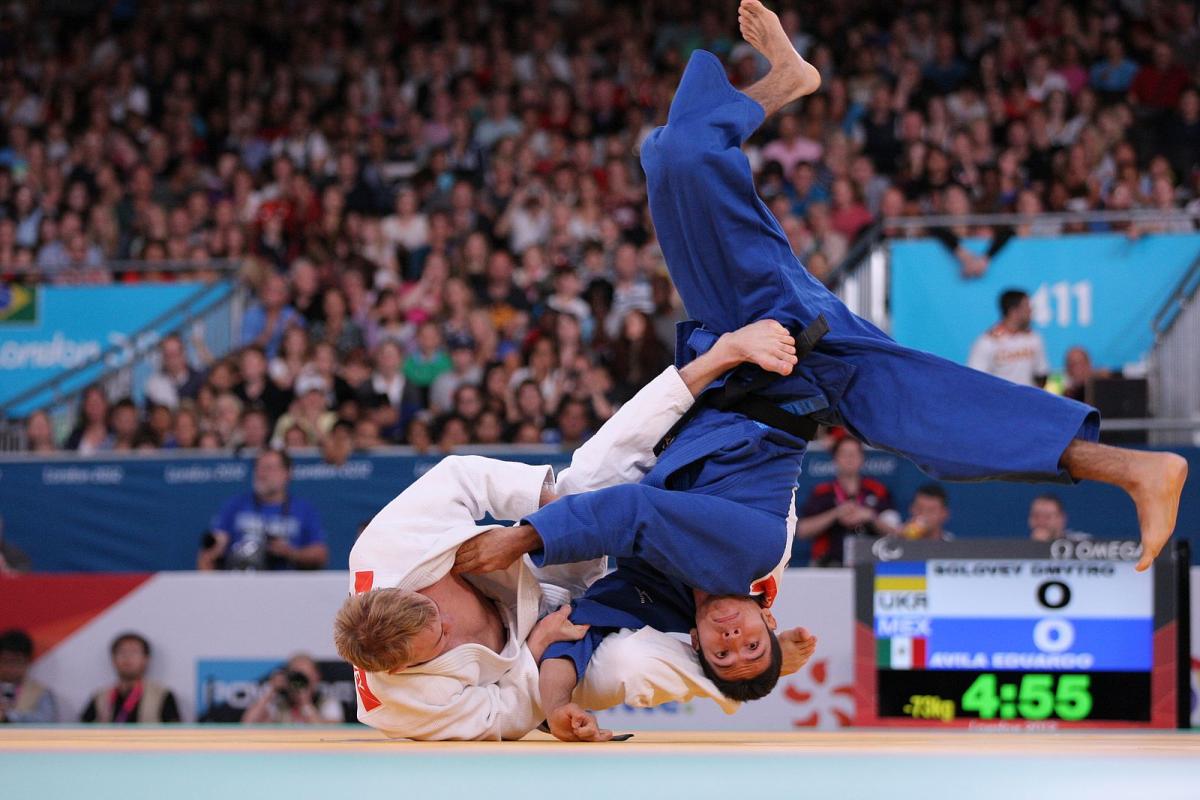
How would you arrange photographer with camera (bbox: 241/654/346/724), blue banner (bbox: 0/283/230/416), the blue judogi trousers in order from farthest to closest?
blue banner (bbox: 0/283/230/416) → photographer with camera (bbox: 241/654/346/724) → the blue judogi trousers

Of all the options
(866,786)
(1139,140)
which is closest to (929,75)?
(1139,140)

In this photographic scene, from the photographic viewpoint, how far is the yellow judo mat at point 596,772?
196 centimetres

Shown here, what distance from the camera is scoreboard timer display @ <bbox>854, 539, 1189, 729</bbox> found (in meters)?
5.52

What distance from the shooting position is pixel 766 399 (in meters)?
3.65

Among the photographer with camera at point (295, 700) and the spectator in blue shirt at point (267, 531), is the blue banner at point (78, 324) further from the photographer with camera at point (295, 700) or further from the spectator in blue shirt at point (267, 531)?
the photographer with camera at point (295, 700)

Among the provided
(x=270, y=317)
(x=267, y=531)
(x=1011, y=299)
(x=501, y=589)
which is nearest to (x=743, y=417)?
(x=501, y=589)

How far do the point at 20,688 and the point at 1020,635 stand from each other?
13.5ft

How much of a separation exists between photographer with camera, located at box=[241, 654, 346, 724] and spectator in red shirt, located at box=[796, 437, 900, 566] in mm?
2409

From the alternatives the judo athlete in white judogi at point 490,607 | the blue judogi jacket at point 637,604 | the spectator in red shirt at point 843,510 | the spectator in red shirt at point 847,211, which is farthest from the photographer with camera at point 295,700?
the spectator in red shirt at point 847,211

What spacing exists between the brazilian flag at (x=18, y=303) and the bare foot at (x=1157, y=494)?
8.09 meters

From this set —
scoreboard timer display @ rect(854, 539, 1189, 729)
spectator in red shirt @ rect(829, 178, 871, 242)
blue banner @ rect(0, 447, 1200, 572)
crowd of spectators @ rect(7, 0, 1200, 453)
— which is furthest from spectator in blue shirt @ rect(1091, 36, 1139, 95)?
scoreboard timer display @ rect(854, 539, 1189, 729)

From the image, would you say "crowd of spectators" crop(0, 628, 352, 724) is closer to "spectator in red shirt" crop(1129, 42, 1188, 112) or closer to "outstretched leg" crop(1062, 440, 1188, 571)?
"outstretched leg" crop(1062, 440, 1188, 571)

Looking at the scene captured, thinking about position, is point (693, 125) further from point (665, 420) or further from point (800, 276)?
point (665, 420)

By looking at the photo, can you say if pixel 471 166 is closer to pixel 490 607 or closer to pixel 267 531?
pixel 267 531
